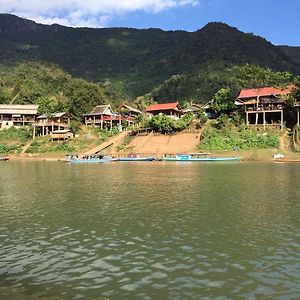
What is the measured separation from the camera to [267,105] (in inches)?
3273

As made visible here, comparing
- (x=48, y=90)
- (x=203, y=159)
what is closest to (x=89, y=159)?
(x=203, y=159)

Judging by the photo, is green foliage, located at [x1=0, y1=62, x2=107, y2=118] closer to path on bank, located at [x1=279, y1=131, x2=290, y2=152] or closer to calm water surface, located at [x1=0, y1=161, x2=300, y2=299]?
path on bank, located at [x1=279, y1=131, x2=290, y2=152]

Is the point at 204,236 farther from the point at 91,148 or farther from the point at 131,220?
the point at 91,148

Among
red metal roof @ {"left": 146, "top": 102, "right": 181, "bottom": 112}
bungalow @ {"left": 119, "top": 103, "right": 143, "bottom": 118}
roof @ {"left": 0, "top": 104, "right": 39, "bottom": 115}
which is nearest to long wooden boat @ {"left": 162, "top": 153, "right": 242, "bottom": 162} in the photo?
red metal roof @ {"left": 146, "top": 102, "right": 181, "bottom": 112}

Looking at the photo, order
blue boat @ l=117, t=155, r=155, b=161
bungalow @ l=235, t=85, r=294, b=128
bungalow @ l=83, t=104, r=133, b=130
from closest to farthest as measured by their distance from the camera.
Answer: blue boat @ l=117, t=155, r=155, b=161 < bungalow @ l=235, t=85, r=294, b=128 < bungalow @ l=83, t=104, r=133, b=130

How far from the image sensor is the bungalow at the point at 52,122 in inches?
3858

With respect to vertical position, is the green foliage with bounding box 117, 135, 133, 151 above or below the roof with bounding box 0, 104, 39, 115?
below

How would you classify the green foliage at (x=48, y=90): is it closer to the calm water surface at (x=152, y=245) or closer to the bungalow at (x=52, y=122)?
the bungalow at (x=52, y=122)

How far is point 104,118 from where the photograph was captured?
331ft

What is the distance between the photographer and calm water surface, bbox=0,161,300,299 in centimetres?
1205

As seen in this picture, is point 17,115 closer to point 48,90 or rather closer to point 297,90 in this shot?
point 48,90

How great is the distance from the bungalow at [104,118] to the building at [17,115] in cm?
1583

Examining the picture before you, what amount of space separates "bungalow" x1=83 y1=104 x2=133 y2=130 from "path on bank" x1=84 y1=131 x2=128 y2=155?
8.43 meters

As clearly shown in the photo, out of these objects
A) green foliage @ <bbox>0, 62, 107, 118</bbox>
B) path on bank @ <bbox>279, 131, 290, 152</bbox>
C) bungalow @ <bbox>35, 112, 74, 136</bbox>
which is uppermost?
green foliage @ <bbox>0, 62, 107, 118</bbox>
